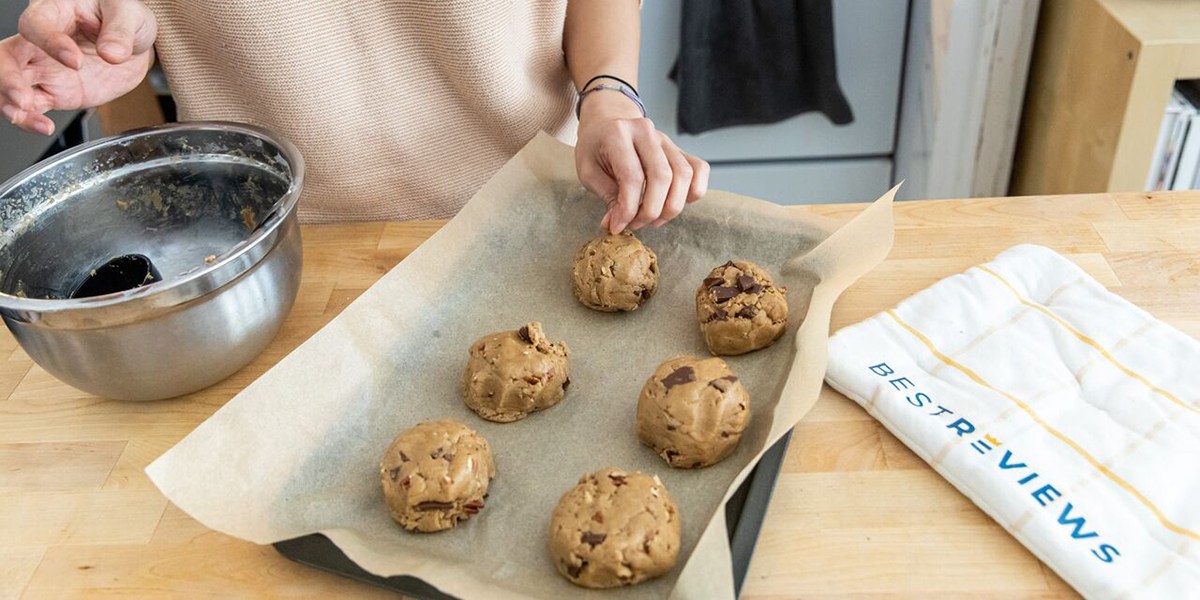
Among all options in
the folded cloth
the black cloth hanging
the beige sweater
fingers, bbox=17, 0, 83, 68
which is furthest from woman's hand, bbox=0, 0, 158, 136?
the black cloth hanging

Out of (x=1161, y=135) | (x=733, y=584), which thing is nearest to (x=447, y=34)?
(x=733, y=584)

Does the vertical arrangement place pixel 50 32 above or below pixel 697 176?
above

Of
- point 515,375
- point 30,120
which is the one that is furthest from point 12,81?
point 515,375

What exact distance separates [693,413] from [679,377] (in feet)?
0.20

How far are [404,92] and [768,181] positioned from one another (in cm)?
152

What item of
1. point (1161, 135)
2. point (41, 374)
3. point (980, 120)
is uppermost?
point (41, 374)

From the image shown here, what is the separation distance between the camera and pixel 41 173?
1.08m

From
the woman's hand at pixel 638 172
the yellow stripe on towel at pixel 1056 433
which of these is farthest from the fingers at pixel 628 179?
the yellow stripe on towel at pixel 1056 433

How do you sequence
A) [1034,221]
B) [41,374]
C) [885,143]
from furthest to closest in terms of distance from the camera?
1. [885,143]
2. [1034,221]
3. [41,374]

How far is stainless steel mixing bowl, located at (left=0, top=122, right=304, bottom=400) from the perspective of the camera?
919mm

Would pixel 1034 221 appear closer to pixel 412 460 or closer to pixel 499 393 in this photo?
pixel 499 393

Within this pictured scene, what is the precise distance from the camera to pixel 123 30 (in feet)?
3.21

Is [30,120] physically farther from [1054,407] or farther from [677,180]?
[1054,407]

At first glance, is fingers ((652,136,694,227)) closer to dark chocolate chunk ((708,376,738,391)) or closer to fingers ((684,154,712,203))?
fingers ((684,154,712,203))
